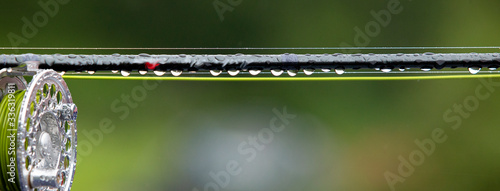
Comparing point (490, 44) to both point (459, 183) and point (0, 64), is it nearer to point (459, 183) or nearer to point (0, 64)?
point (459, 183)

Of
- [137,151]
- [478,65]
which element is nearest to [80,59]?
[478,65]

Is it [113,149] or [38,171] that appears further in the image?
[113,149]

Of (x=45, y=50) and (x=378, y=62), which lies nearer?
(x=378, y=62)

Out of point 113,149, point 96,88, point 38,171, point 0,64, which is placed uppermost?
point 96,88

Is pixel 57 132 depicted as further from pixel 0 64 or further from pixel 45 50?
pixel 45 50

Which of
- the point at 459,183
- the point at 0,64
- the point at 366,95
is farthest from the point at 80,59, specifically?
the point at 459,183

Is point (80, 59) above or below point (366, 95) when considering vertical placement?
below
